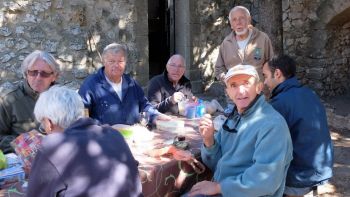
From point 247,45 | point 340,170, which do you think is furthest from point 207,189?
point 340,170

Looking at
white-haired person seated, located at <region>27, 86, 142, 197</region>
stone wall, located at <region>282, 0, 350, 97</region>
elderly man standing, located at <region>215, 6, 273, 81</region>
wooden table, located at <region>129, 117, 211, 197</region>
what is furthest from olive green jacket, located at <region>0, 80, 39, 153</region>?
stone wall, located at <region>282, 0, 350, 97</region>

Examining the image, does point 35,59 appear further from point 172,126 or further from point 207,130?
point 207,130

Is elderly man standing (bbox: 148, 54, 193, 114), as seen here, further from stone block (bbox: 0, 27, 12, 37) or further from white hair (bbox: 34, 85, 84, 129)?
stone block (bbox: 0, 27, 12, 37)

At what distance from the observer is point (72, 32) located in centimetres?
602

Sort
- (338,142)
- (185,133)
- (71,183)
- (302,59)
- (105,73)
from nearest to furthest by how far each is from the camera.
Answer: (71,183) < (185,133) < (105,73) < (338,142) < (302,59)

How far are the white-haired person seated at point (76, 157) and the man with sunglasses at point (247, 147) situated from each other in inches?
23.5

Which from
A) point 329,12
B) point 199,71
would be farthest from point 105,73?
point 329,12

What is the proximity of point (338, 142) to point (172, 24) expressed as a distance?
3763mm

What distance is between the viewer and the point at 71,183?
161cm

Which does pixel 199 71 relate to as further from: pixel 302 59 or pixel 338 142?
pixel 338 142

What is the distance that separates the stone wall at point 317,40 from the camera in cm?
751

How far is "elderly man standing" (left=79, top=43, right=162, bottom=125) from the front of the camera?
3268mm

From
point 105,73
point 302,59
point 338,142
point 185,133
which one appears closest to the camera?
point 185,133

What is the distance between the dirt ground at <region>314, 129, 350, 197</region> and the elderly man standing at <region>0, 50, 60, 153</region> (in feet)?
6.51
